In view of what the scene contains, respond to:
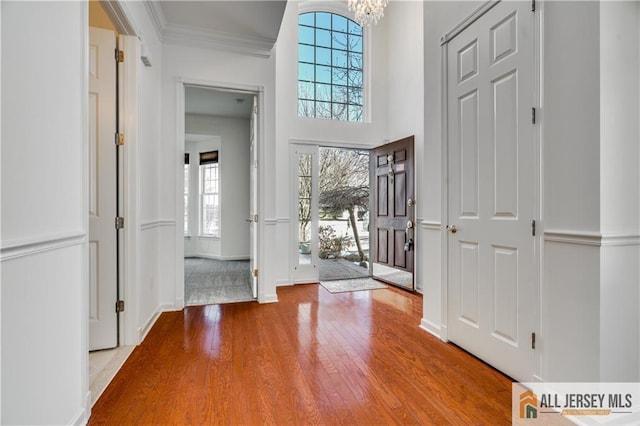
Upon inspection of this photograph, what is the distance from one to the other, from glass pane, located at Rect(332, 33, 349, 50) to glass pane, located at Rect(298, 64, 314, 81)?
58 centimetres

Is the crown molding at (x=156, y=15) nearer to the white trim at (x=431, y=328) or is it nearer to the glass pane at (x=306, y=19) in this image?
the glass pane at (x=306, y=19)

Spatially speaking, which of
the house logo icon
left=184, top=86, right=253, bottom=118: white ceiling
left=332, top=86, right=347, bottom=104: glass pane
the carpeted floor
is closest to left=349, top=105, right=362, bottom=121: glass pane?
left=332, top=86, right=347, bottom=104: glass pane

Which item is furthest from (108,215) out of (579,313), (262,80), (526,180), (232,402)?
(579,313)

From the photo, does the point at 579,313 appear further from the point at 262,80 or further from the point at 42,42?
the point at 262,80

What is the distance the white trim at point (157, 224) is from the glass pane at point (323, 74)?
10.6 feet

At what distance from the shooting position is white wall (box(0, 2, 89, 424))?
3.36 ft

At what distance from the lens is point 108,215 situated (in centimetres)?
228

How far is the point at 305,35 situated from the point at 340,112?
131 cm

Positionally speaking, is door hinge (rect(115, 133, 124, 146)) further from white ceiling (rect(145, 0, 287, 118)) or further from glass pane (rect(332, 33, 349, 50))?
glass pane (rect(332, 33, 349, 50))

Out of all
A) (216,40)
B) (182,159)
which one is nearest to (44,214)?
(182,159)

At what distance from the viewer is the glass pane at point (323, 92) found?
195 inches

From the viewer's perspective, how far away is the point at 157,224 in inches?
118

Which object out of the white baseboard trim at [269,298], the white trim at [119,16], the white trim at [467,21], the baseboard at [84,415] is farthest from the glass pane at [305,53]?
the baseboard at [84,415]

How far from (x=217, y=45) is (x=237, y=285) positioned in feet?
9.75
